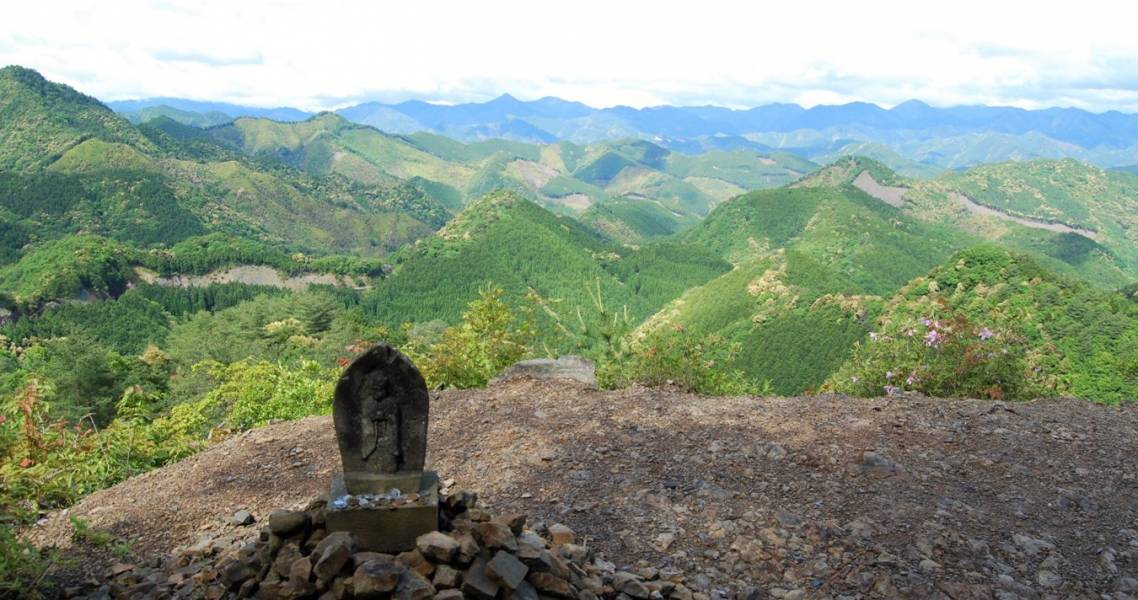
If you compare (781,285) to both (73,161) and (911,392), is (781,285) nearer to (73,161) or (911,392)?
(911,392)

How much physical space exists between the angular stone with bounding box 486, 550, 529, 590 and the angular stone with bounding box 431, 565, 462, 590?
228mm

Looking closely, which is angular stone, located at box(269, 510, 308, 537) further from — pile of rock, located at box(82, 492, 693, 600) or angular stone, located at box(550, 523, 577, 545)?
angular stone, located at box(550, 523, 577, 545)

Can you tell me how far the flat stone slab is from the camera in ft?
41.5

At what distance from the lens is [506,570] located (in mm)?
4863

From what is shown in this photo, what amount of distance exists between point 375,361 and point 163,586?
2.74 metres

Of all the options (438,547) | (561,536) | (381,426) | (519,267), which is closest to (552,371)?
(561,536)

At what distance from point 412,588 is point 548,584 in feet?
3.40

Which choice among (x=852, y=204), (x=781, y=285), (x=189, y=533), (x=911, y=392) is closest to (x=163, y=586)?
(x=189, y=533)

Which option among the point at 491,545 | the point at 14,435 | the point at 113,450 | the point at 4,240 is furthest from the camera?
the point at 4,240

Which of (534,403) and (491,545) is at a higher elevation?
(491,545)

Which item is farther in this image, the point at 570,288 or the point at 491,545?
the point at 570,288

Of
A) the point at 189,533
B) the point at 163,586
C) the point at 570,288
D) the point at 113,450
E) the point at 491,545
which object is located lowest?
the point at 570,288

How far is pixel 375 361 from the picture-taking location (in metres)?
5.54

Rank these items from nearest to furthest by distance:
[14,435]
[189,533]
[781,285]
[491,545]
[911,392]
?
[491,545] → [189,533] → [14,435] → [911,392] → [781,285]
